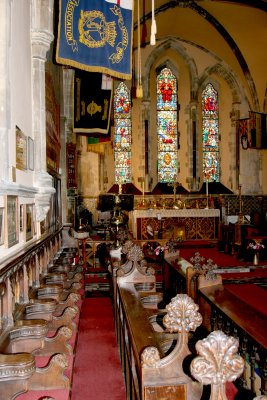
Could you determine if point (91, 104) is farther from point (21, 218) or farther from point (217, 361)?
point (217, 361)

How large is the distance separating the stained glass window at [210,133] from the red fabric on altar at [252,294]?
11.4m

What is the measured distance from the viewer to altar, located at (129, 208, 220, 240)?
11.5 meters

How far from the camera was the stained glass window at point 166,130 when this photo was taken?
55.4 ft

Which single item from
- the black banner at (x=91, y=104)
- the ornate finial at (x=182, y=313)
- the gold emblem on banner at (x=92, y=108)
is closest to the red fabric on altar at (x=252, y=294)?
the ornate finial at (x=182, y=313)

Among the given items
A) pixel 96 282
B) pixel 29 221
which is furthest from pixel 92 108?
pixel 29 221

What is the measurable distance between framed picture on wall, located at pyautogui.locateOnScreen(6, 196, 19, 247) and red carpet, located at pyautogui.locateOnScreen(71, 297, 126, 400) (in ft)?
4.23

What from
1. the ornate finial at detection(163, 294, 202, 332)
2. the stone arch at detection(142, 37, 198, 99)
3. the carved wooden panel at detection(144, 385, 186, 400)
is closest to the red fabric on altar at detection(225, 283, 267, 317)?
the ornate finial at detection(163, 294, 202, 332)

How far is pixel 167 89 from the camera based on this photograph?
56.2 feet

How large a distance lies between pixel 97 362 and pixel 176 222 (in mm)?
8522

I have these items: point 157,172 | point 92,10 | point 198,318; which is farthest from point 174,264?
point 157,172

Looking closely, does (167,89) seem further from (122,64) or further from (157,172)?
(122,64)

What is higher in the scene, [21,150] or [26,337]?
[21,150]

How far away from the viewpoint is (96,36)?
18.3 ft

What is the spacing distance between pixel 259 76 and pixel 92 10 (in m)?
12.1
